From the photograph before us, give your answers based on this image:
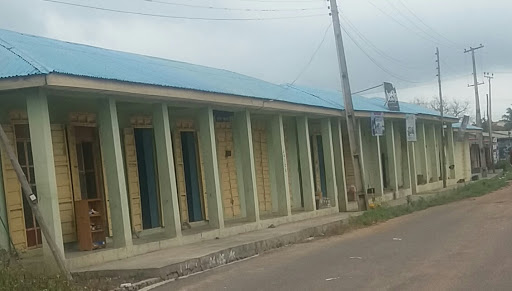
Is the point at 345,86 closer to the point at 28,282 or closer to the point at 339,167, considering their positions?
the point at 339,167

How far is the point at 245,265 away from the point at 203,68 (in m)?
10.6

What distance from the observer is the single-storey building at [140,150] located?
475 inches

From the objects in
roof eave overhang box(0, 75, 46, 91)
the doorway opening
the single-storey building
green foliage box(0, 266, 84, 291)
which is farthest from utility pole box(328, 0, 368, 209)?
green foliage box(0, 266, 84, 291)

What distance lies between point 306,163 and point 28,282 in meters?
14.7

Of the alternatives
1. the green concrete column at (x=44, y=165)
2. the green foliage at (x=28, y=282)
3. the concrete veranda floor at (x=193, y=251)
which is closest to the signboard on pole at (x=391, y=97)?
the concrete veranda floor at (x=193, y=251)

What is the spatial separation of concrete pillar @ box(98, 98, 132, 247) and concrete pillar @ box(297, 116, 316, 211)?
10107 millimetres

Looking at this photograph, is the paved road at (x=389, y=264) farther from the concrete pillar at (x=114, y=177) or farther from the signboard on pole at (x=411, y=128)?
the signboard on pole at (x=411, y=128)

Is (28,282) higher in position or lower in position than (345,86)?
lower

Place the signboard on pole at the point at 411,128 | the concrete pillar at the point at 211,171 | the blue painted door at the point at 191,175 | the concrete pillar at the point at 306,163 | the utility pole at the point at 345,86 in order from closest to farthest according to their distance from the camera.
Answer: the concrete pillar at the point at 211,171
the blue painted door at the point at 191,175
the concrete pillar at the point at 306,163
the utility pole at the point at 345,86
the signboard on pole at the point at 411,128

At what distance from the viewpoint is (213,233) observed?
1664 centimetres

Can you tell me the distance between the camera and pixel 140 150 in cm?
1725

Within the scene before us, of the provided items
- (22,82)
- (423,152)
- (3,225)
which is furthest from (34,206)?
(423,152)

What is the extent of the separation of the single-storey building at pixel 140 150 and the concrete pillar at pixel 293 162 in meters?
0.04

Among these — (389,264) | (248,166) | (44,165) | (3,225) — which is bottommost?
(389,264)
